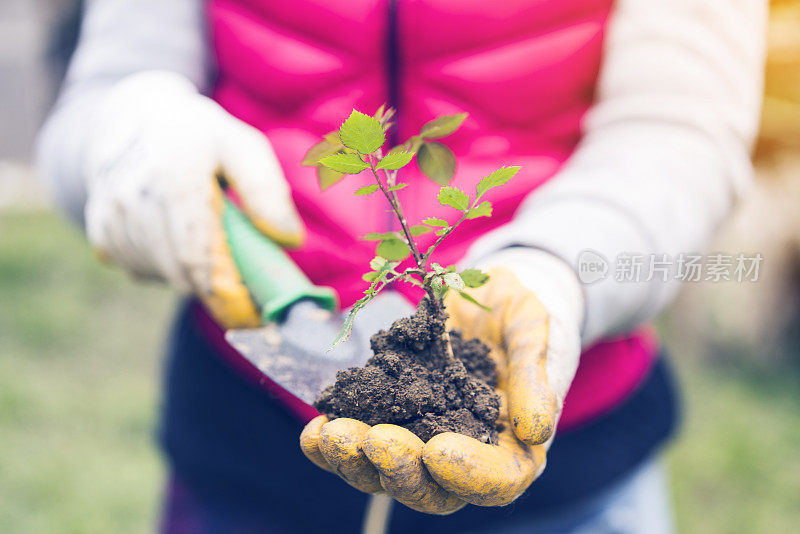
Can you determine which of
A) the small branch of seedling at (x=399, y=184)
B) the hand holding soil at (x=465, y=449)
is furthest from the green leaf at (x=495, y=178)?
the hand holding soil at (x=465, y=449)

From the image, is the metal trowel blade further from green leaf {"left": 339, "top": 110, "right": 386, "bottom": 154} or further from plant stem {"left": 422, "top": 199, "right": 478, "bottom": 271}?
green leaf {"left": 339, "top": 110, "right": 386, "bottom": 154}

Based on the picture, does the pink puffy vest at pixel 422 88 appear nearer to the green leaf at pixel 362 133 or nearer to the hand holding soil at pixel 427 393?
the hand holding soil at pixel 427 393

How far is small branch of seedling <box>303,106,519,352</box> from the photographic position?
→ 0.82m

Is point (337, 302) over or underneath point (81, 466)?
over

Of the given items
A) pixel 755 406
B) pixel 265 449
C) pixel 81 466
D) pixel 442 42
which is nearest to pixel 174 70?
pixel 442 42

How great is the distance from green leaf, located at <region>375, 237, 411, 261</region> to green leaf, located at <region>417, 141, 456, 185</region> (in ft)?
0.30

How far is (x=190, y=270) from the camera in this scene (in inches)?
49.2

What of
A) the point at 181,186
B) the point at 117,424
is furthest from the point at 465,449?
the point at 117,424

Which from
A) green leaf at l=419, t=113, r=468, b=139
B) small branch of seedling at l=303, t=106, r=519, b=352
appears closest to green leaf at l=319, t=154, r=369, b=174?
small branch of seedling at l=303, t=106, r=519, b=352

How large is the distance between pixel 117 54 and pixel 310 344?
720 millimetres

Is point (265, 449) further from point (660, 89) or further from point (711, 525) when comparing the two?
point (711, 525)

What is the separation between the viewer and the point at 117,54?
1.39 m

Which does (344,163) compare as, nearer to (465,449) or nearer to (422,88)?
(465,449)

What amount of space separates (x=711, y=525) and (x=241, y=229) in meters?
2.28
